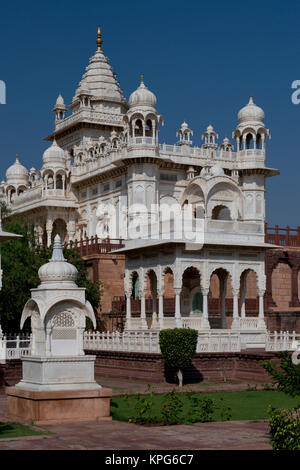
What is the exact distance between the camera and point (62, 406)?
14844mm

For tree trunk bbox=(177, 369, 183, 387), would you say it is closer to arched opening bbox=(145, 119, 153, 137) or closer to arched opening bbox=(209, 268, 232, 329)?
arched opening bbox=(209, 268, 232, 329)

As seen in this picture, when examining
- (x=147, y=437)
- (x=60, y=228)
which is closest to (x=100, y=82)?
(x=60, y=228)

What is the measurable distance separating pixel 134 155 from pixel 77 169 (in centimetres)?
900

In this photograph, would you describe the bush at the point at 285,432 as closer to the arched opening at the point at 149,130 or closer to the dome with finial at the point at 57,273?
the dome with finial at the point at 57,273

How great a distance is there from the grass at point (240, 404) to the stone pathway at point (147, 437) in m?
1.17

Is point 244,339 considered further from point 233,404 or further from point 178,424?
point 178,424

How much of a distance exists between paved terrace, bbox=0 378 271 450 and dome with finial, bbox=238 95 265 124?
31.2 meters

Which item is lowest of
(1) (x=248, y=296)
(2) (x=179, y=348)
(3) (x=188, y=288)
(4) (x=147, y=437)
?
(4) (x=147, y=437)

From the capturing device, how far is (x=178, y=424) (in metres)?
14.3

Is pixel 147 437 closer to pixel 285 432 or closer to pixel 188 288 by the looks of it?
pixel 285 432

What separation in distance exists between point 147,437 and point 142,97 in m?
30.0

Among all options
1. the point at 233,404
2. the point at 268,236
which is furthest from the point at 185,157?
the point at 233,404
